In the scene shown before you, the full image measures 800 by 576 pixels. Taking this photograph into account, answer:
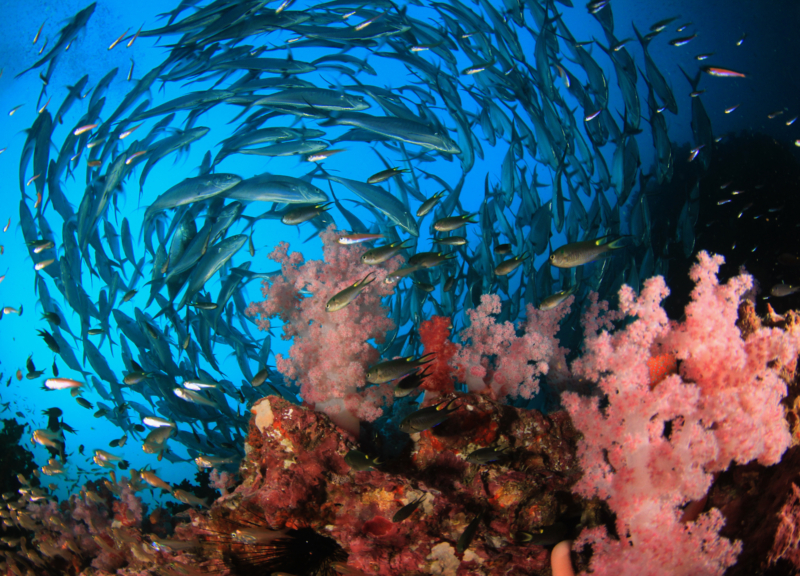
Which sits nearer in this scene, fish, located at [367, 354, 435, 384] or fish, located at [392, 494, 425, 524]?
fish, located at [392, 494, 425, 524]

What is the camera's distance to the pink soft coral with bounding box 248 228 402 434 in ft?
8.51

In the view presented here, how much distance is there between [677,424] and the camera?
1.93 metres

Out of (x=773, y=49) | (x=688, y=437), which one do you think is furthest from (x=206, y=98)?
(x=773, y=49)

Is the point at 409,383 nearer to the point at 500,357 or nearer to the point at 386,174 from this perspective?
the point at 500,357

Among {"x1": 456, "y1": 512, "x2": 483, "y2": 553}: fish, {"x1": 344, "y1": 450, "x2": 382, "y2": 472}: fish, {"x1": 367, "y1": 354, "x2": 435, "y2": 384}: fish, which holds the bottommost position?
{"x1": 456, "y1": 512, "x2": 483, "y2": 553}: fish

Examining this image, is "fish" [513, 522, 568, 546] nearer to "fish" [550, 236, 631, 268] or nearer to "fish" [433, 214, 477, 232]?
"fish" [550, 236, 631, 268]

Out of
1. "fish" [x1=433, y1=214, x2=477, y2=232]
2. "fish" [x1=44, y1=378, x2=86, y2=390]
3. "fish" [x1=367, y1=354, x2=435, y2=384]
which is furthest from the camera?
"fish" [x1=44, y1=378, x2=86, y2=390]

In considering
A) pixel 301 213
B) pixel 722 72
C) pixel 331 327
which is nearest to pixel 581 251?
pixel 331 327

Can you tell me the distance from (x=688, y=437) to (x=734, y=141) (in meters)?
14.1

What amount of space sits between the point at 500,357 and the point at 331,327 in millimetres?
1539

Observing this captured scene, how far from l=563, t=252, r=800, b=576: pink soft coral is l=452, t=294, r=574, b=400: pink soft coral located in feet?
2.03

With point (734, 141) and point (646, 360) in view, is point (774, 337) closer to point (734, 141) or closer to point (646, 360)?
point (646, 360)

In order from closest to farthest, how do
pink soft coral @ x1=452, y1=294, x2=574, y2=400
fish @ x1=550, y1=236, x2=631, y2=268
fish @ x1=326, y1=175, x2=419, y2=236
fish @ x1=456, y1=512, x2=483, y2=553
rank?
fish @ x1=456, y1=512, x2=483, y2=553
fish @ x1=550, y1=236, x2=631, y2=268
pink soft coral @ x1=452, y1=294, x2=574, y2=400
fish @ x1=326, y1=175, x2=419, y2=236

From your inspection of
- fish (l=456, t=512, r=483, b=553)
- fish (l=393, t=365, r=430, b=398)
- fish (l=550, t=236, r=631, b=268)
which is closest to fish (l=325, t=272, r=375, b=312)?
fish (l=393, t=365, r=430, b=398)
